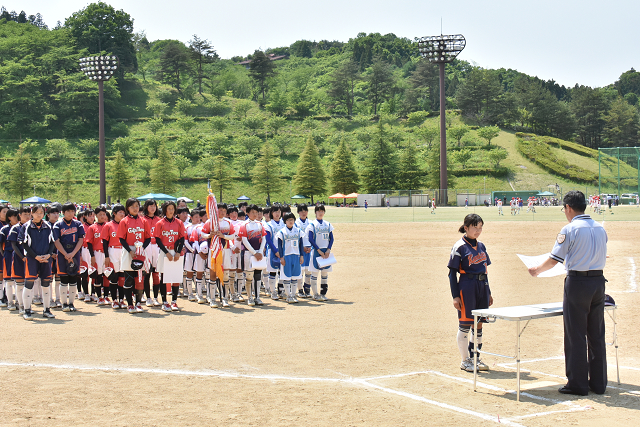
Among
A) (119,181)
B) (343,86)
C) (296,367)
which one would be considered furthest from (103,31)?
(296,367)

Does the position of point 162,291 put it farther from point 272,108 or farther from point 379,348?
point 272,108

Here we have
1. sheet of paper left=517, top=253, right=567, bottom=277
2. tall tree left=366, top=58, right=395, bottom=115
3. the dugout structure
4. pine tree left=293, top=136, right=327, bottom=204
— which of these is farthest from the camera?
tall tree left=366, top=58, right=395, bottom=115

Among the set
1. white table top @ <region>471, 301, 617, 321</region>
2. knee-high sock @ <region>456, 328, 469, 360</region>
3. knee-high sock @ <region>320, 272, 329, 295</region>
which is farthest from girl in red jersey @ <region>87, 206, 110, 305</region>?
white table top @ <region>471, 301, 617, 321</region>

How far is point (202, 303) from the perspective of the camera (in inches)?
502

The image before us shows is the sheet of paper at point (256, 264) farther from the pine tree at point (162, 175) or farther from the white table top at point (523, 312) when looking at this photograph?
the pine tree at point (162, 175)

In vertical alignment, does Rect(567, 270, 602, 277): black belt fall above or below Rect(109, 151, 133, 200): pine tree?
below

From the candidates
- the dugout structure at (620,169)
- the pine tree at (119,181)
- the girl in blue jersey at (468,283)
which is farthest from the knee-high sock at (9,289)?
the dugout structure at (620,169)

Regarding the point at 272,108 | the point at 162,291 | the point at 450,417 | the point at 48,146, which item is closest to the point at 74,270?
the point at 162,291

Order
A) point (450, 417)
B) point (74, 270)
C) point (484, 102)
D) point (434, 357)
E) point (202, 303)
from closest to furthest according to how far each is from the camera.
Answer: point (450, 417), point (434, 357), point (74, 270), point (202, 303), point (484, 102)

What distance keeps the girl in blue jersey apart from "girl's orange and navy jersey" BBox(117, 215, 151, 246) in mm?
6760

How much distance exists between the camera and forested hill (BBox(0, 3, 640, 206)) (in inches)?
3780

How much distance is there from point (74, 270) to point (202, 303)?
113 inches

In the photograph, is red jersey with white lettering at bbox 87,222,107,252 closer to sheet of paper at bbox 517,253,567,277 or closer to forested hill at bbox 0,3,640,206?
sheet of paper at bbox 517,253,567,277

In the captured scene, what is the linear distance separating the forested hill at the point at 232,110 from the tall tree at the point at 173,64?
1.04 feet
